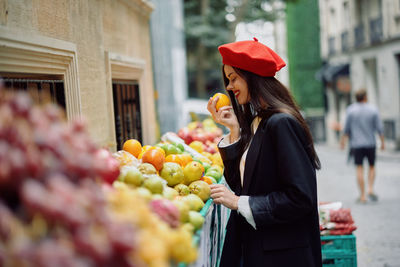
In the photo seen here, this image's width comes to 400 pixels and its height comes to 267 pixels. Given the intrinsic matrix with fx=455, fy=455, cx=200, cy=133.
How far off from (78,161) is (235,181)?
1873 millimetres

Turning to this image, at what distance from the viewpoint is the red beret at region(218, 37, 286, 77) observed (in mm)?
2682

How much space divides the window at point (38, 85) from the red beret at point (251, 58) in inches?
47.5

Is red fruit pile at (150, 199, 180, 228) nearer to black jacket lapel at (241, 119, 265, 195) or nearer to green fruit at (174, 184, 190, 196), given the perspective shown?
black jacket lapel at (241, 119, 265, 195)

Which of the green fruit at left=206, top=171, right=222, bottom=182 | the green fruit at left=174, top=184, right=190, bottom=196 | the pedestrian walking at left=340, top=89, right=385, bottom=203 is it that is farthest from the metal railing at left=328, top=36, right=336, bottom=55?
the green fruit at left=174, top=184, right=190, bottom=196

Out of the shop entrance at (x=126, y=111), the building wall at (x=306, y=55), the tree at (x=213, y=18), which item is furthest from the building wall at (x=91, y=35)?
the building wall at (x=306, y=55)

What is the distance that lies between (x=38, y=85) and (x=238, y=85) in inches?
62.2

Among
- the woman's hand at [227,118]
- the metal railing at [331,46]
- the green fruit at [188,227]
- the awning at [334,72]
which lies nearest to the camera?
the green fruit at [188,227]

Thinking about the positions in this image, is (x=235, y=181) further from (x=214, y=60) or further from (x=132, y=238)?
(x=214, y=60)

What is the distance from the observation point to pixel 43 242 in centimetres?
119

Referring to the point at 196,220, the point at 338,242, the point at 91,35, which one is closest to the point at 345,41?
the point at 338,242

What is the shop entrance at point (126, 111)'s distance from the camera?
17.8 ft

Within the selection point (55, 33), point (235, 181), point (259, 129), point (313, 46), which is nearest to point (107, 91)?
point (55, 33)

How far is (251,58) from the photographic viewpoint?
8.77 ft

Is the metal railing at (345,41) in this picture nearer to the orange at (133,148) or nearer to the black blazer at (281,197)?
the orange at (133,148)
